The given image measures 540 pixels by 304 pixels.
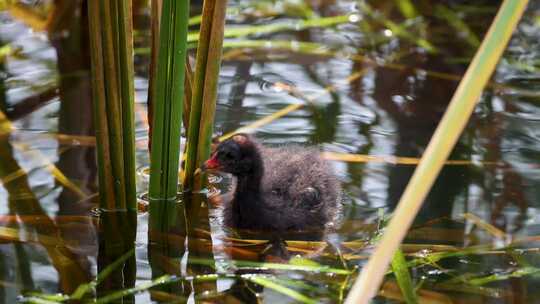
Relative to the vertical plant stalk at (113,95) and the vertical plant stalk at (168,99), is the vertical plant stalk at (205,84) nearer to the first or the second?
the vertical plant stalk at (168,99)

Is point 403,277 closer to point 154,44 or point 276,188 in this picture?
point 276,188

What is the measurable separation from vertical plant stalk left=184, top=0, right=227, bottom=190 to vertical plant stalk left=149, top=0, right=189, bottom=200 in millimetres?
199

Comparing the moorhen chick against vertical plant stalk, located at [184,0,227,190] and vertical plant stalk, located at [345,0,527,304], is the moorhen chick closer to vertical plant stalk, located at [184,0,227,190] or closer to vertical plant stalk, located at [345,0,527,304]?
vertical plant stalk, located at [184,0,227,190]

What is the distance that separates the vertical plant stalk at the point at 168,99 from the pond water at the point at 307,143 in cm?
19

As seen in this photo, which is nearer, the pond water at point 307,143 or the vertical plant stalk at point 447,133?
the vertical plant stalk at point 447,133

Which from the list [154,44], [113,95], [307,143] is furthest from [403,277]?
[307,143]

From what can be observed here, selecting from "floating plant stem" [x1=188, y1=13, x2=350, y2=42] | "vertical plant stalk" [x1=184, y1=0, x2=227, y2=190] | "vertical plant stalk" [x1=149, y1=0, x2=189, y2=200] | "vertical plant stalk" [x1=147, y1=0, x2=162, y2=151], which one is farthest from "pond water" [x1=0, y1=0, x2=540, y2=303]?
"vertical plant stalk" [x1=147, y1=0, x2=162, y2=151]

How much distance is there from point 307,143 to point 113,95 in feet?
4.99

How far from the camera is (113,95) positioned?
4.02 m

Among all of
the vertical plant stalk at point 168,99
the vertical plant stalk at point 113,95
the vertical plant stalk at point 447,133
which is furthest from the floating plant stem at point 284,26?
the vertical plant stalk at point 447,133

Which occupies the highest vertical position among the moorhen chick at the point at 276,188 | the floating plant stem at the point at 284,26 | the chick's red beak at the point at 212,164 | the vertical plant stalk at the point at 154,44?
the vertical plant stalk at the point at 154,44

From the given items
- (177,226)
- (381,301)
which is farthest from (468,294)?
(177,226)

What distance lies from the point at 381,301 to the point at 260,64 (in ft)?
10.7

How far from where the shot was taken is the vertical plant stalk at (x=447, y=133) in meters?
2.31
